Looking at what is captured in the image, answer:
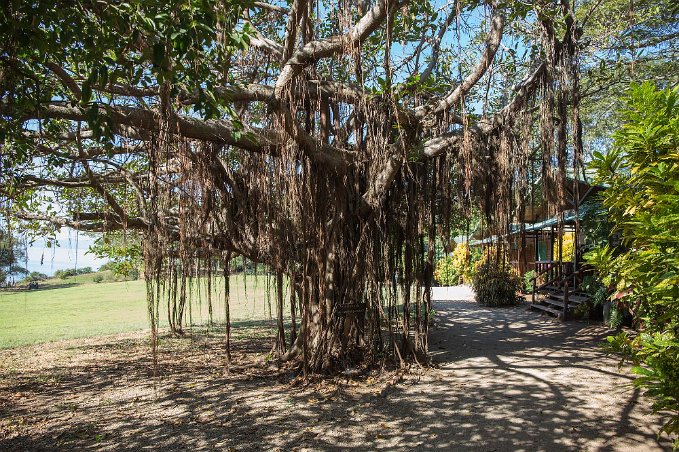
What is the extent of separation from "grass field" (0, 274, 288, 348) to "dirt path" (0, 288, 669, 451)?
1.40 meters

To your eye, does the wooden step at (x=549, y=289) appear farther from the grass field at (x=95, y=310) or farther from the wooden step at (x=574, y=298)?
the grass field at (x=95, y=310)

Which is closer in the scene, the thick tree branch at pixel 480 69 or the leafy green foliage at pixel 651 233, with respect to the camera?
the leafy green foliage at pixel 651 233

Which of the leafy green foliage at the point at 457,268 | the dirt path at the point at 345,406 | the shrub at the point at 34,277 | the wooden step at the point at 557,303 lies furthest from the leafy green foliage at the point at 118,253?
the leafy green foliage at the point at 457,268

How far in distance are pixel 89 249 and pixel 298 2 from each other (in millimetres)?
7653

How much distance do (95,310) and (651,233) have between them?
2138cm

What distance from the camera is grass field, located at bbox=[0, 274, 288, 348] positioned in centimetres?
896

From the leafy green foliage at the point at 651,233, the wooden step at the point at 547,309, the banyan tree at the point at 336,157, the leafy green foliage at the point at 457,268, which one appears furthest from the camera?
the leafy green foliage at the point at 457,268

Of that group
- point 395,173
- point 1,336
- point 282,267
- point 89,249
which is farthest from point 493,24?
point 1,336

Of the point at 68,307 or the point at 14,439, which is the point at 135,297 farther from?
the point at 14,439

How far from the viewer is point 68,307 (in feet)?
70.1

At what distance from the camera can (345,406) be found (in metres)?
4.60

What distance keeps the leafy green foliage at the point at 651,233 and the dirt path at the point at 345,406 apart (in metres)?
1.08

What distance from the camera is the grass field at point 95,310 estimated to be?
8961 mm

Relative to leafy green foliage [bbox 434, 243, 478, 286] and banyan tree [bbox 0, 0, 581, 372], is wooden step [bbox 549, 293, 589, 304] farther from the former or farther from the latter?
leafy green foliage [bbox 434, 243, 478, 286]
